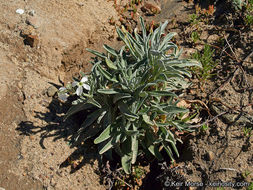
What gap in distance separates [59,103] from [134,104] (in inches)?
50.1

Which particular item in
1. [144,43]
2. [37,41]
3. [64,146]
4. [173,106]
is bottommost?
[64,146]

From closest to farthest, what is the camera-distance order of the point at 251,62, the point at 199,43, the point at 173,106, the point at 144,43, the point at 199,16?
the point at 173,106 → the point at 144,43 → the point at 251,62 → the point at 199,43 → the point at 199,16

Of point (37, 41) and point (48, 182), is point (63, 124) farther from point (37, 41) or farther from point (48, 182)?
point (37, 41)

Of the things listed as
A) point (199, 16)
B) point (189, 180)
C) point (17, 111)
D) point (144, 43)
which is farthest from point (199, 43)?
point (17, 111)

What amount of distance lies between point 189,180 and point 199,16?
3.03 metres

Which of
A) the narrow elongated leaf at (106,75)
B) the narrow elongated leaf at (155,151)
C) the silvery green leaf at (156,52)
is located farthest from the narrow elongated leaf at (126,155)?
the silvery green leaf at (156,52)

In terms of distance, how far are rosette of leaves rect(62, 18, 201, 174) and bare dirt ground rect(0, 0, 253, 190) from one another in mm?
349

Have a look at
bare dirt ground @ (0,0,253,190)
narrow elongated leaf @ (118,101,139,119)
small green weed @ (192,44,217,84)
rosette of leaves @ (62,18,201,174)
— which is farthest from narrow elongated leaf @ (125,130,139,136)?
small green weed @ (192,44,217,84)

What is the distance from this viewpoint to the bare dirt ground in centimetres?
337

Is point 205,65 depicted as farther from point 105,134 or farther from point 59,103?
point 59,103

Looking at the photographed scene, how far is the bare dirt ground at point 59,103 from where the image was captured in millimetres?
3367

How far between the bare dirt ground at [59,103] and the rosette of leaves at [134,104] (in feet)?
1.14

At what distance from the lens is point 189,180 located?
11.2 ft
